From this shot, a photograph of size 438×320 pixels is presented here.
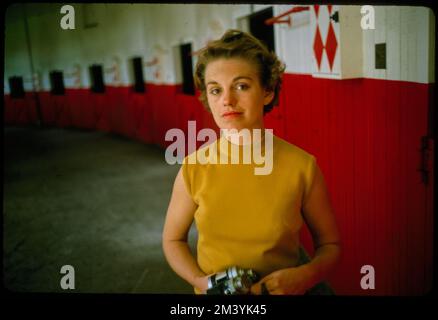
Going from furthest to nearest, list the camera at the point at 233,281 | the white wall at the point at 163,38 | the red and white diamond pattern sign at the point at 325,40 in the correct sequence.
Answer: the red and white diamond pattern sign at the point at 325,40 → the white wall at the point at 163,38 → the camera at the point at 233,281

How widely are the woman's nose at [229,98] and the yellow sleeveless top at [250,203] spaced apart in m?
0.10

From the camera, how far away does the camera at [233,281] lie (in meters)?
1.01

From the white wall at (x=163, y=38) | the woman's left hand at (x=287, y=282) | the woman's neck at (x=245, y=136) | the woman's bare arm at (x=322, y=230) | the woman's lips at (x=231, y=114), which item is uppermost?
the white wall at (x=163, y=38)

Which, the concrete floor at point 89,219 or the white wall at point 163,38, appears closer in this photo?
the white wall at point 163,38

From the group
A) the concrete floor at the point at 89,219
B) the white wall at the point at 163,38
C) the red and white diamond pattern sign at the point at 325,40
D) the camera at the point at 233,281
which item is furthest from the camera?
the concrete floor at the point at 89,219

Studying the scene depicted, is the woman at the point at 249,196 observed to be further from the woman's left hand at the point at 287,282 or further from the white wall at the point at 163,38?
the white wall at the point at 163,38

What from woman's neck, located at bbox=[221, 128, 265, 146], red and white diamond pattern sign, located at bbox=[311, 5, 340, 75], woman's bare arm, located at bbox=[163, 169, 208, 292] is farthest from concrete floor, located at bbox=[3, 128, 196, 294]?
red and white diamond pattern sign, located at bbox=[311, 5, 340, 75]

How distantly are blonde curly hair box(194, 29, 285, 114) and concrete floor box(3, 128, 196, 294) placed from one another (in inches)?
32.5

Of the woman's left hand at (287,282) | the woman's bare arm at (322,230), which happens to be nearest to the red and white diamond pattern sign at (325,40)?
the woman's bare arm at (322,230)

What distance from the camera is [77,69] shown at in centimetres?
Answer: 816

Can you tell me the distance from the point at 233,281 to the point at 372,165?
0.86 meters

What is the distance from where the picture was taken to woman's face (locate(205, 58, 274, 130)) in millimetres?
1023

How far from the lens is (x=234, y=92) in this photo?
40.5 inches
